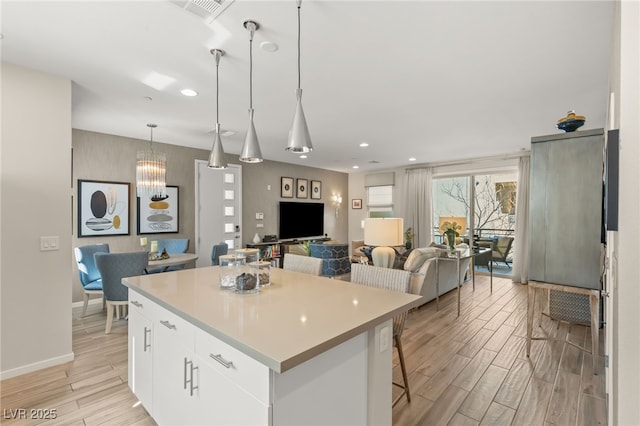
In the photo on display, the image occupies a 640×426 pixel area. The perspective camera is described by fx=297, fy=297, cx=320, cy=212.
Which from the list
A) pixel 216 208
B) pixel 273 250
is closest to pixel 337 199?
pixel 273 250

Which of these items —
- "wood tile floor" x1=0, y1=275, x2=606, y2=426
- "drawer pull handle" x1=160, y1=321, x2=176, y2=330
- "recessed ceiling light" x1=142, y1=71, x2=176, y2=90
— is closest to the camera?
"drawer pull handle" x1=160, y1=321, x2=176, y2=330

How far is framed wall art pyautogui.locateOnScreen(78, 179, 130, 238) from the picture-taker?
14.3 feet

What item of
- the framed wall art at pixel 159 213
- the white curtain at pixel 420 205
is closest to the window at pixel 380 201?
the white curtain at pixel 420 205

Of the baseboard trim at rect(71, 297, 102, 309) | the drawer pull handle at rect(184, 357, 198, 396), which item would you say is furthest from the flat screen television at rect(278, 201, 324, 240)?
the drawer pull handle at rect(184, 357, 198, 396)

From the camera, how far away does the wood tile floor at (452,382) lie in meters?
2.02

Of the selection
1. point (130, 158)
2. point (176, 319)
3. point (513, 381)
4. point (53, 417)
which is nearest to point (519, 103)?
point (513, 381)

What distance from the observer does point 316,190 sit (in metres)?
7.94

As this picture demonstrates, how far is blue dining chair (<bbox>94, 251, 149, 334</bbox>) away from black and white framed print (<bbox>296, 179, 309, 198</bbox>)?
4.45 meters

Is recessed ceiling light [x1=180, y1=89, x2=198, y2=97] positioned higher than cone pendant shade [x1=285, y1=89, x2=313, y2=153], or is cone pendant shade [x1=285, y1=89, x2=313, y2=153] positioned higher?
recessed ceiling light [x1=180, y1=89, x2=198, y2=97]

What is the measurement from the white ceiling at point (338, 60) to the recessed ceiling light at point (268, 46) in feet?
A: 0.16

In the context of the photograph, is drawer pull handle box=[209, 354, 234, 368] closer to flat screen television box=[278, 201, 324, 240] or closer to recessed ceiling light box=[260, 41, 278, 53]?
recessed ceiling light box=[260, 41, 278, 53]

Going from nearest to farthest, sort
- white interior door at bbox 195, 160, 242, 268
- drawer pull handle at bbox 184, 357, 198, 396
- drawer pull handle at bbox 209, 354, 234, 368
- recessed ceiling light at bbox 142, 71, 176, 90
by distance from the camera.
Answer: drawer pull handle at bbox 209, 354, 234, 368 < drawer pull handle at bbox 184, 357, 198, 396 < recessed ceiling light at bbox 142, 71, 176, 90 < white interior door at bbox 195, 160, 242, 268

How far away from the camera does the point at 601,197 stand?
2.43 meters

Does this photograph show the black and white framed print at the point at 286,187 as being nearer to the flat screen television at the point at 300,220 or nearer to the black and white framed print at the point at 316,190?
the flat screen television at the point at 300,220
